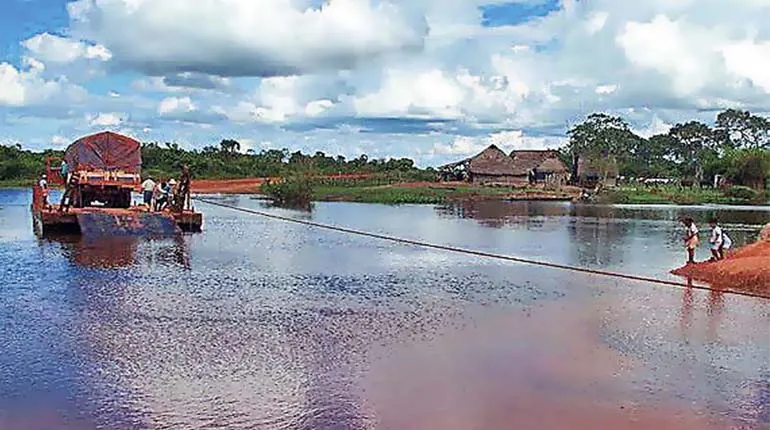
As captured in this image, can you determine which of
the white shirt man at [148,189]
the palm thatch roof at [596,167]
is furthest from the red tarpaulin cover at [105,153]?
A: the palm thatch roof at [596,167]

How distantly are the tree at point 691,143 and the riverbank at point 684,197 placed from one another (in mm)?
30263

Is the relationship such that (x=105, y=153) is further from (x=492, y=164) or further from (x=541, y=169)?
(x=541, y=169)

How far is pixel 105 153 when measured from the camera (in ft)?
107

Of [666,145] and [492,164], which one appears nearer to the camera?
[492,164]

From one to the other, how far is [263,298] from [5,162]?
75.2 metres

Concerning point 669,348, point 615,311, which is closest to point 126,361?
point 669,348

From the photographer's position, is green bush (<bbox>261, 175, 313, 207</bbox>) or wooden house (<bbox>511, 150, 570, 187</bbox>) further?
wooden house (<bbox>511, 150, 570, 187</bbox>)

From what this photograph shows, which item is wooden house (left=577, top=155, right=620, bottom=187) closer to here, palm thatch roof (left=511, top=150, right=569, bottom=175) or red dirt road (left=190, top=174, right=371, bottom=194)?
palm thatch roof (left=511, top=150, right=569, bottom=175)

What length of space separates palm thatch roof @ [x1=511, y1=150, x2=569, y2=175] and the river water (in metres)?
64.1

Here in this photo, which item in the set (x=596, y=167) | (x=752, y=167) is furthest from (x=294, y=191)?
(x=752, y=167)

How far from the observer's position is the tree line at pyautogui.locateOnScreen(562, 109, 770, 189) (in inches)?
4021

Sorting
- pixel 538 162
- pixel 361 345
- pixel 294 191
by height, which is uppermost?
pixel 538 162

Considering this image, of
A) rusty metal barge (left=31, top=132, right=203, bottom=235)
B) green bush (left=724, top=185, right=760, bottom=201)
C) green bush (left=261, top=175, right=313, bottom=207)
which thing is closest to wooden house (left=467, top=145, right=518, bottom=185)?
green bush (left=724, top=185, right=760, bottom=201)

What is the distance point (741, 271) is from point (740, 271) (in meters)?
0.03
